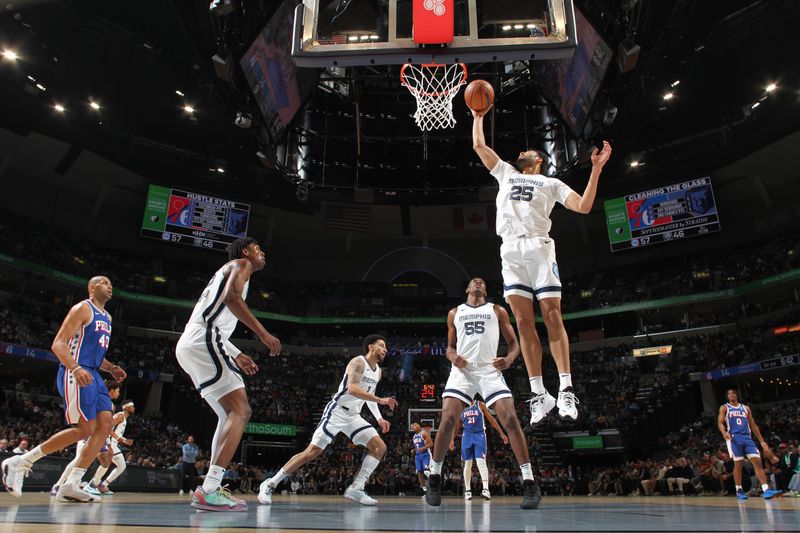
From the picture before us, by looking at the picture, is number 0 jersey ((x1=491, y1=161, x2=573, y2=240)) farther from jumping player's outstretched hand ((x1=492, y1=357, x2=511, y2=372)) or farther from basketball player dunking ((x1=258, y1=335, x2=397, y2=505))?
basketball player dunking ((x1=258, y1=335, x2=397, y2=505))

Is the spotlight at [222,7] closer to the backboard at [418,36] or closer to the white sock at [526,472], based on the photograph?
the backboard at [418,36]

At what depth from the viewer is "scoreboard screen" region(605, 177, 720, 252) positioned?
25.8 meters

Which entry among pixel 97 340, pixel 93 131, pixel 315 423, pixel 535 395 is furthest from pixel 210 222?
pixel 535 395

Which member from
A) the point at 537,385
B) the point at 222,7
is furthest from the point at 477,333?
the point at 222,7

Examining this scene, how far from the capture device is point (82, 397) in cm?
572

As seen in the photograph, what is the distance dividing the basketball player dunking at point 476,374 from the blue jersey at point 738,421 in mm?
6050

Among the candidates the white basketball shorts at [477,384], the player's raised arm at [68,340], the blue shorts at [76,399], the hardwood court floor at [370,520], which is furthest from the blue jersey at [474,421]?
the player's raised arm at [68,340]

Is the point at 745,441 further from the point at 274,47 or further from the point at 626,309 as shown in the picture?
the point at 626,309

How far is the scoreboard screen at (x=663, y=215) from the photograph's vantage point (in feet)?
84.5

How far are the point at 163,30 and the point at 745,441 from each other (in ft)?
57.9

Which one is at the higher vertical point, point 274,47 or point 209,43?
point 209,43

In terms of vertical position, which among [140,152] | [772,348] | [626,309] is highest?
[140,152]

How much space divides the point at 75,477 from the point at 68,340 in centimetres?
141

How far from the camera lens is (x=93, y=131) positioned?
23922mm
